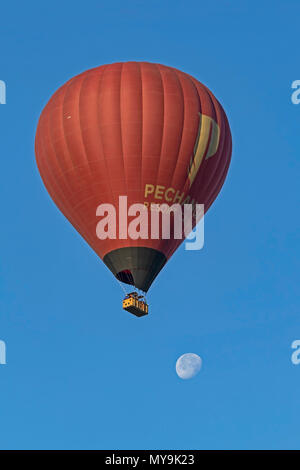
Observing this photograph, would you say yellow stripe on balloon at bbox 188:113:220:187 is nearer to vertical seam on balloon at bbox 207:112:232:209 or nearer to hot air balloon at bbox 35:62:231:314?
hot air balloon at bbox 35:62:231:314

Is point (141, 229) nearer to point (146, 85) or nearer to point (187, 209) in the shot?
point (187, 209)

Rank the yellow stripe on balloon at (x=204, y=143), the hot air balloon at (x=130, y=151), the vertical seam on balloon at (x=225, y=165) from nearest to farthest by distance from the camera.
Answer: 1. the hot air balloon at (x=130, y=151)
2. the yellow stripe on balloon at (x=204, y=143)
3. the vertical seam on balloon at (x=225, y=165)

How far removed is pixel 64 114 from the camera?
54781 millimetres

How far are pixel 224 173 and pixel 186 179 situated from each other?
9.82 ft

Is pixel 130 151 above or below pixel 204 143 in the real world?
below

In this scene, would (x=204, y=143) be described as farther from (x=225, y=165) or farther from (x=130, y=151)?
(x=130, y=151)

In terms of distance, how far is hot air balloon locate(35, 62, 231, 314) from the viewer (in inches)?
2111

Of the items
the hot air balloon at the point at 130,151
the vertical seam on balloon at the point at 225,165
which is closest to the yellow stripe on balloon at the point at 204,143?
the hot air balloon at the point at 130,151

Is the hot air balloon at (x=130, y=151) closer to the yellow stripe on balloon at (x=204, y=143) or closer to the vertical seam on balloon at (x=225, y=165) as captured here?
the yellow stripe on balloon at (x=204, y=143)

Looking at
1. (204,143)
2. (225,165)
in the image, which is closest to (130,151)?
(204,143)

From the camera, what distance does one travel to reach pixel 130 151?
53562 mm

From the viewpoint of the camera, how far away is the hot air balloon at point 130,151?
2111 inches

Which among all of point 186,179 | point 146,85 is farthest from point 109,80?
point 186,179

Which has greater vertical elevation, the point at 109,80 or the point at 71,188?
the point at 109,80
